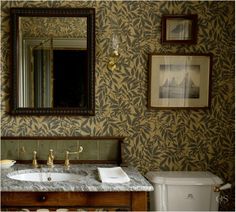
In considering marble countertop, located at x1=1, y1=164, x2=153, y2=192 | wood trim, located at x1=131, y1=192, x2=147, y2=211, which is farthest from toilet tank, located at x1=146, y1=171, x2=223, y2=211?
wood trim, located at x1=131, y1=192, x2=147, y2=211

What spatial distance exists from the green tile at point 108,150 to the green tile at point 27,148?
0.45m

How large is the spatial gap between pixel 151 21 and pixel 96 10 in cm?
39

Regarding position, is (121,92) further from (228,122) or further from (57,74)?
(228,122)

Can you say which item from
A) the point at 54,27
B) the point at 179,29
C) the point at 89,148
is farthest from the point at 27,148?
the point at 179,29

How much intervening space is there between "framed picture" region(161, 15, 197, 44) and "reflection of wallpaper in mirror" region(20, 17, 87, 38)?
0.56 meters

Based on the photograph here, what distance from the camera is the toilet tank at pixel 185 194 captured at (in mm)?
2576

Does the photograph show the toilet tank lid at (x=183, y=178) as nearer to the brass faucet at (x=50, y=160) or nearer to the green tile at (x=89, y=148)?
the green tile at (x=89, y=148)

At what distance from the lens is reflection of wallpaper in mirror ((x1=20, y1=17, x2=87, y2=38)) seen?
280 centimetres

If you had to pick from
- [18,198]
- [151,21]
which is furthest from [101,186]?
[151,21]

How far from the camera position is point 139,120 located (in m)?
2.87

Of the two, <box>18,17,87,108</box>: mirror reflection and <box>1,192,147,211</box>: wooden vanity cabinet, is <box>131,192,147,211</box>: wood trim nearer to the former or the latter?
<box>1,192,147,211</box>: wooden vanity cabinet

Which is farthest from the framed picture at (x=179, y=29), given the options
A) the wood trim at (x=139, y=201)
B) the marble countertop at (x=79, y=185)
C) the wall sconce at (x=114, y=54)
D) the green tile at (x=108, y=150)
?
the wood trim at (x=139, y=201)

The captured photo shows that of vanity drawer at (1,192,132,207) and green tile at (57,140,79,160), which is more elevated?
green tile at (57,140,79,160)

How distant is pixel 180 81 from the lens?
2.87m
